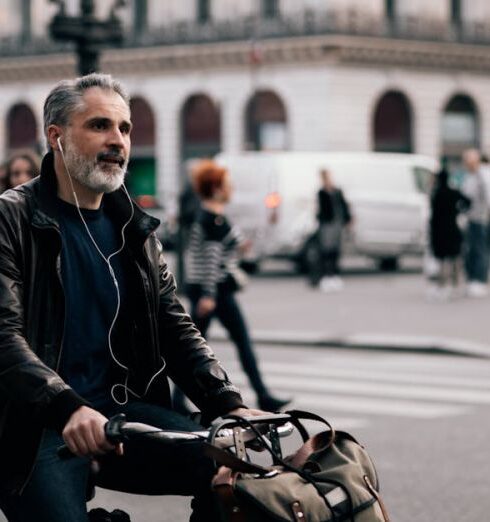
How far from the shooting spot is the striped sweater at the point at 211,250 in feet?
35.3

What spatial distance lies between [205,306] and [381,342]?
5.23 metres

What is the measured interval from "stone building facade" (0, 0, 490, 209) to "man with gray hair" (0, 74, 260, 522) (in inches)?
1538

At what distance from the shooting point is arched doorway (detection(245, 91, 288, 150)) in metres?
45.5

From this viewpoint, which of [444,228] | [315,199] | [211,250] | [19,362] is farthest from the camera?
[315,199]

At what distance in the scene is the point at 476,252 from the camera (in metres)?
22.3

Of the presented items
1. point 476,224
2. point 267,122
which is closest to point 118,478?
point 476,224

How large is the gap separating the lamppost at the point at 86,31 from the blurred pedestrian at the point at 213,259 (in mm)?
7373

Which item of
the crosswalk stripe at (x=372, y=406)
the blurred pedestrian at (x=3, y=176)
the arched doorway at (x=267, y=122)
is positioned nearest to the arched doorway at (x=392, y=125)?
the arched doorway at (x=267, y=122)

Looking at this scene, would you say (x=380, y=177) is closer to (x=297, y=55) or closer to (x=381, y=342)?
(x=381, y=342)

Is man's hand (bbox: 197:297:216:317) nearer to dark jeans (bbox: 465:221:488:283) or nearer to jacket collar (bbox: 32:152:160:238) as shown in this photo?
jacket collar (bbox: 32:152:160:238)

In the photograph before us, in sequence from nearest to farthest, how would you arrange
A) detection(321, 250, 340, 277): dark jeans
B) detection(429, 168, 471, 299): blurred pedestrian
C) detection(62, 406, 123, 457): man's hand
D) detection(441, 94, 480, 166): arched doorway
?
detection(62, 406, 123, 457): man's hand, detection(429, 168, 471, 299): blurred pedestrian, detection(321, 250, 340, 277): dark jeans, detection(441, 94, 480, 166): arched doorway

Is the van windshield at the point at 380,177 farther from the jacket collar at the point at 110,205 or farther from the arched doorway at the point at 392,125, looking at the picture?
the jacket collar at the point at 110,205

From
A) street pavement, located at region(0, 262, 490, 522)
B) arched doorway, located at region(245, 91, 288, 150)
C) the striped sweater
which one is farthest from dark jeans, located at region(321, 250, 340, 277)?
arched doorway, located at region(245, 91, 288, 150)

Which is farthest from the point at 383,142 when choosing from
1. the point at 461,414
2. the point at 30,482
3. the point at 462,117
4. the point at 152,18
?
the point at 30,482
